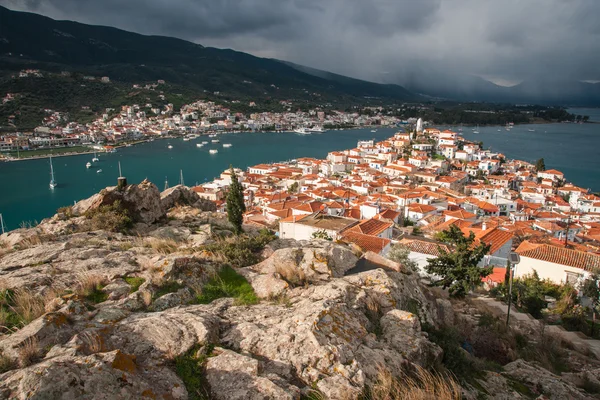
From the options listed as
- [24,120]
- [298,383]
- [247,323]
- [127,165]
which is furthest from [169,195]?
[24,120]

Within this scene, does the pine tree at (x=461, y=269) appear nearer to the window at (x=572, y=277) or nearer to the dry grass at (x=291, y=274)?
the dry grass at (x=291, y=274)

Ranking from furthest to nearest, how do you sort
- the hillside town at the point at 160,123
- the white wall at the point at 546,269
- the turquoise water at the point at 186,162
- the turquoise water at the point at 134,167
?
the hillside town at the point at 160,123 → the turquoise water at the point at 186,162 → the turquoise water at the point at 134,167 → the white wall at the point at 546,269

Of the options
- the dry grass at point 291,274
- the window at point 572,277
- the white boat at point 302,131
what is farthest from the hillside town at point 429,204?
the white boat at point 302,131

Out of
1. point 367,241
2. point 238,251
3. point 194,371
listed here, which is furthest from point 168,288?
point 367,241

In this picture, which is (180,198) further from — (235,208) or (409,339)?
(409,339)

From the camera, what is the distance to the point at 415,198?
3766 cm

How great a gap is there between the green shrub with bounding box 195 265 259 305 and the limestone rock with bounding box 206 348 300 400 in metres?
1.42

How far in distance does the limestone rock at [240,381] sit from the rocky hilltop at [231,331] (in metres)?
0.01

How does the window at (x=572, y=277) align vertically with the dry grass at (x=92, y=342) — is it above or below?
below

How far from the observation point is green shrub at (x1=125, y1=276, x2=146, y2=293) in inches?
183

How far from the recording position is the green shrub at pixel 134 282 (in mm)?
4659

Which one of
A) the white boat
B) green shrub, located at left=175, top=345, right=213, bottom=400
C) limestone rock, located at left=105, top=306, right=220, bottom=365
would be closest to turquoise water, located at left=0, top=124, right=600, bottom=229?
the white boat

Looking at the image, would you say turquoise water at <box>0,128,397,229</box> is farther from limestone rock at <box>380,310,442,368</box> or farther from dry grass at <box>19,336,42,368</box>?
limestone rock at <box>380,310,442,368</box>

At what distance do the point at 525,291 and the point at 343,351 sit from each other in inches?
415
